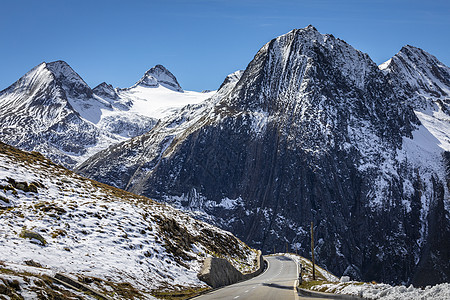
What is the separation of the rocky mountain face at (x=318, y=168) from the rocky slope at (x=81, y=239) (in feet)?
360

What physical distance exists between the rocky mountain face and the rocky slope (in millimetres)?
109804

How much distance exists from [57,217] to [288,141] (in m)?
142

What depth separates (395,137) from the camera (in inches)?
6831

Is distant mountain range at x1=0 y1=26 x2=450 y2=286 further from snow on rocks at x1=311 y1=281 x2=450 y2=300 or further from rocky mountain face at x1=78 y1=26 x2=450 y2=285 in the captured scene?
snow on rocks at x1=311 y1=281 x2=450 y2=300

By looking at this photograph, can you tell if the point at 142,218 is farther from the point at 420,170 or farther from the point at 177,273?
the point at 420,170

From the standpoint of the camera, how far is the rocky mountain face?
14388 cm

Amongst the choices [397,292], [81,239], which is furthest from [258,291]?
[397,292]

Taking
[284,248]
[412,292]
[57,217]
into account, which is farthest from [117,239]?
[284,248]

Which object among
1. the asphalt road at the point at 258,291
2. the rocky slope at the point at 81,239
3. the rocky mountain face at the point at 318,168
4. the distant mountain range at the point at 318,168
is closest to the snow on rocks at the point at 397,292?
the asphalt road at the point at 258,291

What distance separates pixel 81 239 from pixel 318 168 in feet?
442

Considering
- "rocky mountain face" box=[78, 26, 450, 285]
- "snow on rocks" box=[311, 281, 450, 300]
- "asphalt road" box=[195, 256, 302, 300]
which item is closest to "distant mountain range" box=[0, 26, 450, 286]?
"rocky mountain face" box=[78, 26, 450, 285]

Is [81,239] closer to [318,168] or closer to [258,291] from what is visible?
[258,291]

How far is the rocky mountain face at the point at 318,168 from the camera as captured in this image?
143875 mm

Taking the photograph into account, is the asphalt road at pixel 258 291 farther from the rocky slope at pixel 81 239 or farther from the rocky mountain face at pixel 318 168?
the rocky mountain face at pixel 318 168
